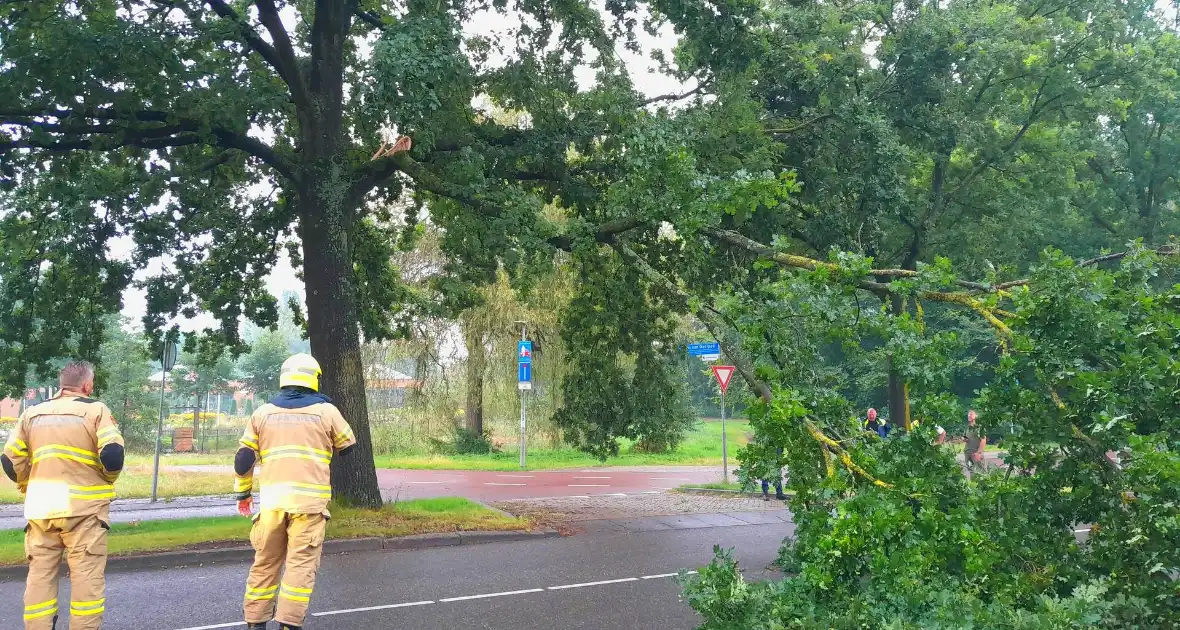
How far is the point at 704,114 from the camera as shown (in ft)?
32.0

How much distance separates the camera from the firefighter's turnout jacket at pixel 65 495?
477 centimetres

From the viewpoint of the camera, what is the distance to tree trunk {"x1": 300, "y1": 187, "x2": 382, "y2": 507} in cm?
1030

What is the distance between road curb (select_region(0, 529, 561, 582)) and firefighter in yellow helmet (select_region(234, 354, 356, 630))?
4108mm

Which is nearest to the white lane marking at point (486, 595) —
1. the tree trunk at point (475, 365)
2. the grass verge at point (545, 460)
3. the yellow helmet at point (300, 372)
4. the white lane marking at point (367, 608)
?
the white lane marking at point (367, 608)

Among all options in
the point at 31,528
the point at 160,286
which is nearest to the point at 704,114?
the point at 31,528

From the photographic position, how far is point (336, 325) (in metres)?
10.3

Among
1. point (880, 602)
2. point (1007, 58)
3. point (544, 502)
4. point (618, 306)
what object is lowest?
point (544, 502)

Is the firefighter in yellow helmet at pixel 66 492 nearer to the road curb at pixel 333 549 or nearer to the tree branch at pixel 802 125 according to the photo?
the road curb at pixel 333 549

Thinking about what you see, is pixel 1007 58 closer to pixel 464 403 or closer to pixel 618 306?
pixel 618 306

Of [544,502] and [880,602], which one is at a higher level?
[880,602]

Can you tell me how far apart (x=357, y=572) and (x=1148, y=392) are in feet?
21.8

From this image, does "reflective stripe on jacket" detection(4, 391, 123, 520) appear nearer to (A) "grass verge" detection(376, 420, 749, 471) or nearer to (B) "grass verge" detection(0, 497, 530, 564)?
(B) "grass verge" detection(0, 497, 530, 564)

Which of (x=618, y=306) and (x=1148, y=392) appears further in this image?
(x=618, y=306)

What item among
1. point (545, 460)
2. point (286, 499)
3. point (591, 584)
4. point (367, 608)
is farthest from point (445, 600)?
point (545, 460)
